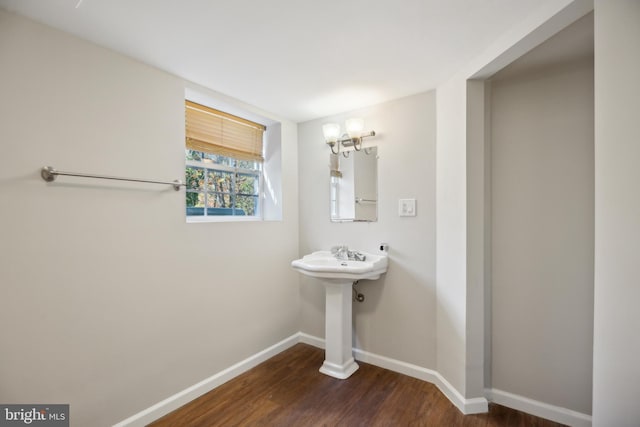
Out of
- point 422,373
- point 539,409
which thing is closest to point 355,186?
point 422,373

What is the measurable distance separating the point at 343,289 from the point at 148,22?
2.01m

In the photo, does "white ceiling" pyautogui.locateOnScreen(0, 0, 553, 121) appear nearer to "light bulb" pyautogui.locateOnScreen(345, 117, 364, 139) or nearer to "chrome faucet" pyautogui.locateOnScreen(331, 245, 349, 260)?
"light bulb" pyautogui.locateOnScreen(345, 117, 364, 139)

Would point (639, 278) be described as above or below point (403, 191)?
below

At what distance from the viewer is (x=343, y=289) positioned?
2.25 metres

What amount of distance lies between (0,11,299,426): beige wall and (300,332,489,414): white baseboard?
900 millimetres

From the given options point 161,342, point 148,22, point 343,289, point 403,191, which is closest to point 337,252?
point 343,289

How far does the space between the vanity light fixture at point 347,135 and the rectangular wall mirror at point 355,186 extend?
0.25 ft

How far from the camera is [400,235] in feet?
7.45

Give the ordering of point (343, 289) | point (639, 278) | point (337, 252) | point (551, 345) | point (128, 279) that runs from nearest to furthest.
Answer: point (639, 278) → point (128, 279) → point (551, 345) → point (343, 289) → point (337, 252)

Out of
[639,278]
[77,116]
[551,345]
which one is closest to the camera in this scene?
[639,278]

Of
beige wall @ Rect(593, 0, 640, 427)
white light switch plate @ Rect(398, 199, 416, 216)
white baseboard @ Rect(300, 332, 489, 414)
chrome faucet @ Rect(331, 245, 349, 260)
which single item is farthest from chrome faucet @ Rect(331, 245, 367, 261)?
beige wall @ Rect(593, 0, 640, 427)

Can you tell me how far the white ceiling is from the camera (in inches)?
48.6

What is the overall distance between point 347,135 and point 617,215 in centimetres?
189

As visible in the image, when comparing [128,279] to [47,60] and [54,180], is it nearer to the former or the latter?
[54,180]
